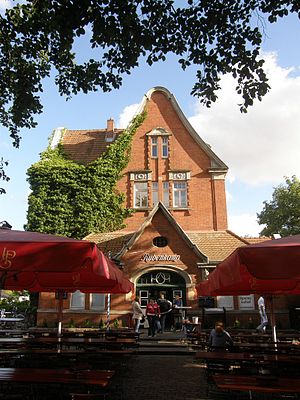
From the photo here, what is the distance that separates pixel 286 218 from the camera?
4159 cm

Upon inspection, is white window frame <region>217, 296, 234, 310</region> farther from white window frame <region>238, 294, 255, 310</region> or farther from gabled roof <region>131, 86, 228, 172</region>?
gabled roof <region>131, 86, 228, 172</region>

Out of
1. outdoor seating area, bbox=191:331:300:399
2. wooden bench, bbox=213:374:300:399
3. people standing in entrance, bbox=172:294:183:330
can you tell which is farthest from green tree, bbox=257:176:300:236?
wooden bench, bbox=213:374:300:399

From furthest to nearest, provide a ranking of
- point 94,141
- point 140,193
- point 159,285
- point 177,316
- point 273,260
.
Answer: point 94,141 → point 140,193 → point 159,285 → point 177,316 → point 273,260

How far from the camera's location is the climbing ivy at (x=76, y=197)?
75.1 ft

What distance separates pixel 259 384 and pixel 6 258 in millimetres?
3622

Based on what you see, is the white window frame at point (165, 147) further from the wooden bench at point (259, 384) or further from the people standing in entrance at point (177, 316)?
the wooden bench at point (259, 384)

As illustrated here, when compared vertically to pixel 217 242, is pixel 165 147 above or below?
above

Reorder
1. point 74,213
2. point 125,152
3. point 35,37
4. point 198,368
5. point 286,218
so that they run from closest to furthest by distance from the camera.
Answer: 1. point 35,37
2. point 198,368
3. point 74,213
4. point 125,152
5. point 286,218

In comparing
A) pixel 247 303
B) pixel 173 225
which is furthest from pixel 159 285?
pixel 247 303

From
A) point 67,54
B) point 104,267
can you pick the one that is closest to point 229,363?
point 104,267

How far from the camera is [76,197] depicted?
76.7 feet

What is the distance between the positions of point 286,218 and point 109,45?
3760cm

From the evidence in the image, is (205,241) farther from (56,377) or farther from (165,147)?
(56,377)

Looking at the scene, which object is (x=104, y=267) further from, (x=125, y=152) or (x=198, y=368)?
(x=125, y=152)
